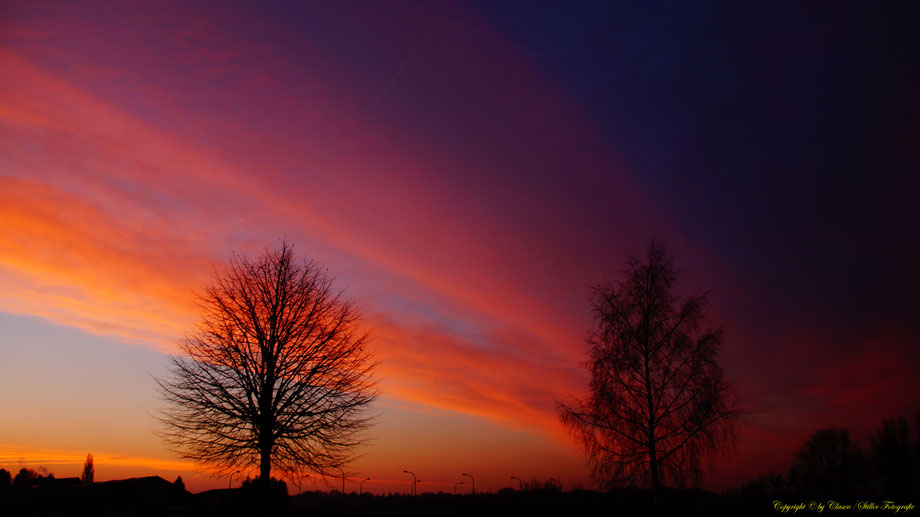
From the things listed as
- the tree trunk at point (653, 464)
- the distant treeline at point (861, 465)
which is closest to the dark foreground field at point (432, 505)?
the tree trunk at point (653, 464)

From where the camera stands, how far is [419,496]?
116 ft

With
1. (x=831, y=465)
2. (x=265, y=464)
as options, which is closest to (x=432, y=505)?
(x=265, y=464)

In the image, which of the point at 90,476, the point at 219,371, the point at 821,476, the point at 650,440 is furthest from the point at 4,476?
the point at 821,476

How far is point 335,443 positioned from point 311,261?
8.78 metres

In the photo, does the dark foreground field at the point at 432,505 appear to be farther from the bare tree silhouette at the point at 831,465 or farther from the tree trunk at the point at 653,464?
the bare tree silhouette at the point at 831,465

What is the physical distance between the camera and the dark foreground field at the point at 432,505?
731 inches

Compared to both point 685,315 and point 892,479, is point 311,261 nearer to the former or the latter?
point 685,315

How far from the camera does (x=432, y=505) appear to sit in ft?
92.5

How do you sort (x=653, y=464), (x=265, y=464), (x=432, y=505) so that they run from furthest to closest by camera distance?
(x=432, y=505) → (x=653, y=464) → (x=265, y=464)

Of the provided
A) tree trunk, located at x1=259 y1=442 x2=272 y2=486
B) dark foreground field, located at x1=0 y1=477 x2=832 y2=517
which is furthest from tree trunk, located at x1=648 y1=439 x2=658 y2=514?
tree trunk, located at x1=259 y1=442 x2=272 y2=486

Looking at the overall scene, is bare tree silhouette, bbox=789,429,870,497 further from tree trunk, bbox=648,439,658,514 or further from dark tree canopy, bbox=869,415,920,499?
tree trunk, bbox=648,439,658,514

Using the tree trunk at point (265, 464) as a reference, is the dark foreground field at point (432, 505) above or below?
below

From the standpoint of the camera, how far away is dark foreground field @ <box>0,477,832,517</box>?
61.0ft

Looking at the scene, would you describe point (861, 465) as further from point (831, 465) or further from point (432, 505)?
point (432, 505)
